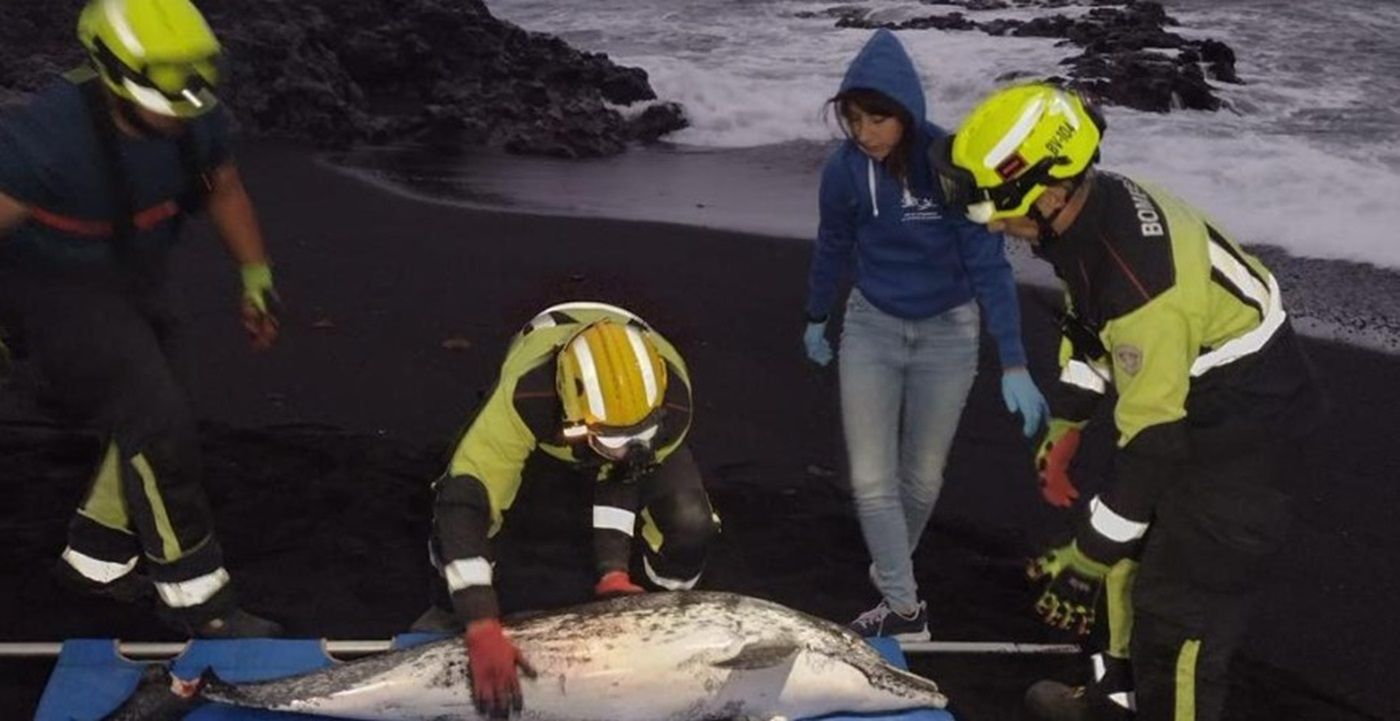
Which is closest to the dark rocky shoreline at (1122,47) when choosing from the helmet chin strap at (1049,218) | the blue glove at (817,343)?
the blue glove at (817,343)

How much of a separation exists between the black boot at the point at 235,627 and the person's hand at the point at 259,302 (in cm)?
110

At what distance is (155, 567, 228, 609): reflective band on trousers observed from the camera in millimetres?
4715

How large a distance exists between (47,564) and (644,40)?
18975 mm

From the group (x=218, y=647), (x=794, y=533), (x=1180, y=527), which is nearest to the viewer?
(x=1180, y=527)

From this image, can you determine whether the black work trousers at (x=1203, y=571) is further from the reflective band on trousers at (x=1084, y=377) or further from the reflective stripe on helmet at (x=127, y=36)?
the reflective stripe on helmet at (x=127, y=36)

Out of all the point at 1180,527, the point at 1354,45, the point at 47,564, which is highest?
the point at 1180,527

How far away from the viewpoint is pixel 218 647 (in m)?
4.62

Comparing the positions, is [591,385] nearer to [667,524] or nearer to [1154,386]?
[667,524]

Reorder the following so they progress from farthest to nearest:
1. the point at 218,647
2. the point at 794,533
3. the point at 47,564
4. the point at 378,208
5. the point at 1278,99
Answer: the point at 1278,99 → the point at 378,208 → the point at 794,533 → the point at 47,564 → the point at 218,647

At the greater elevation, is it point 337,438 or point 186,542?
point 186,542

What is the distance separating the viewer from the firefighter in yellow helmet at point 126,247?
14.1 feet

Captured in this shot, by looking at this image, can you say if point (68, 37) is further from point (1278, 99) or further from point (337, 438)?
point (1278, 99)

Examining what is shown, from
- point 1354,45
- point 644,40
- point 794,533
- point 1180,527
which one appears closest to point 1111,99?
point 1354,45

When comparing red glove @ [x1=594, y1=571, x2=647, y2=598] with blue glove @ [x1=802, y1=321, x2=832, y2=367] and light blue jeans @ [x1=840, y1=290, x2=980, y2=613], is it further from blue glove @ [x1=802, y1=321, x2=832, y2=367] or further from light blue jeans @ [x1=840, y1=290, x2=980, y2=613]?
blue glove @ [x1=802, y1=321, x2=832, y2=367]
